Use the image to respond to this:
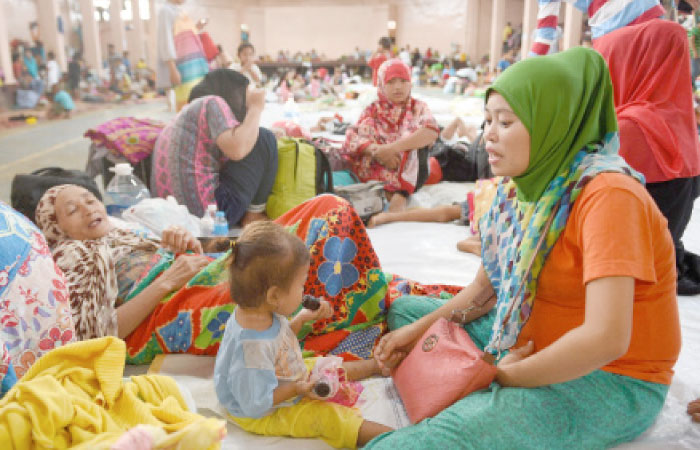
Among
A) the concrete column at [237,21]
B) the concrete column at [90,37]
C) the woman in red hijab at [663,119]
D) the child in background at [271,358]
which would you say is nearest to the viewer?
the child in background at [271,358]

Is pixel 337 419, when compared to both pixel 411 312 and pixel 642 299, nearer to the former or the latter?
pixel 411 312

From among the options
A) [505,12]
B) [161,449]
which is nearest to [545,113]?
[161,449]

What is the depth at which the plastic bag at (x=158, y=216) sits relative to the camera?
245cm

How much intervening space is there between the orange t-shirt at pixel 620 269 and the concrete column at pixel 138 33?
42.7 feet

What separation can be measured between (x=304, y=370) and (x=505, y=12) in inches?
539

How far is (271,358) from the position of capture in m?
1.37

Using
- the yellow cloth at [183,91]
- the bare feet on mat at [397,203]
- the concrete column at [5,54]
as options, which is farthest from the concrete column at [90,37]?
the bare feet on mat at [397,203]

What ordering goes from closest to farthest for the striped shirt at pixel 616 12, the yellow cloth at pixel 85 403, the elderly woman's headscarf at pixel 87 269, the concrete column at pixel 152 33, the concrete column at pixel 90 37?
the yellow cloth at pixel 85 403 → the elderly woman's headscarf at pixel 87 269 → the striped shirt at pixel 616 12 → the concrete column at pixel 90 37 → the concrete column at pixel 152 33

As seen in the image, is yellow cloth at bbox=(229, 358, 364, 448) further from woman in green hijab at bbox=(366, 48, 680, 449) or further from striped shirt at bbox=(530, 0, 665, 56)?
striped shirt at bbox=(530, 0, 665, 56)

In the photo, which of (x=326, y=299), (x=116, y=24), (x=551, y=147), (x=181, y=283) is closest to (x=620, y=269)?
(x=551, y=147)

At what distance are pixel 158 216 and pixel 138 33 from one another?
11.6m

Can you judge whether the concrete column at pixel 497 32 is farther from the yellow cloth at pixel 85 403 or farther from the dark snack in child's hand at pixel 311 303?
the yellow cloth at pixel 85 403

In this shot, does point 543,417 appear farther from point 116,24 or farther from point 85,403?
point 116,24

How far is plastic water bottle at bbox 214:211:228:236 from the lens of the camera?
287cm
